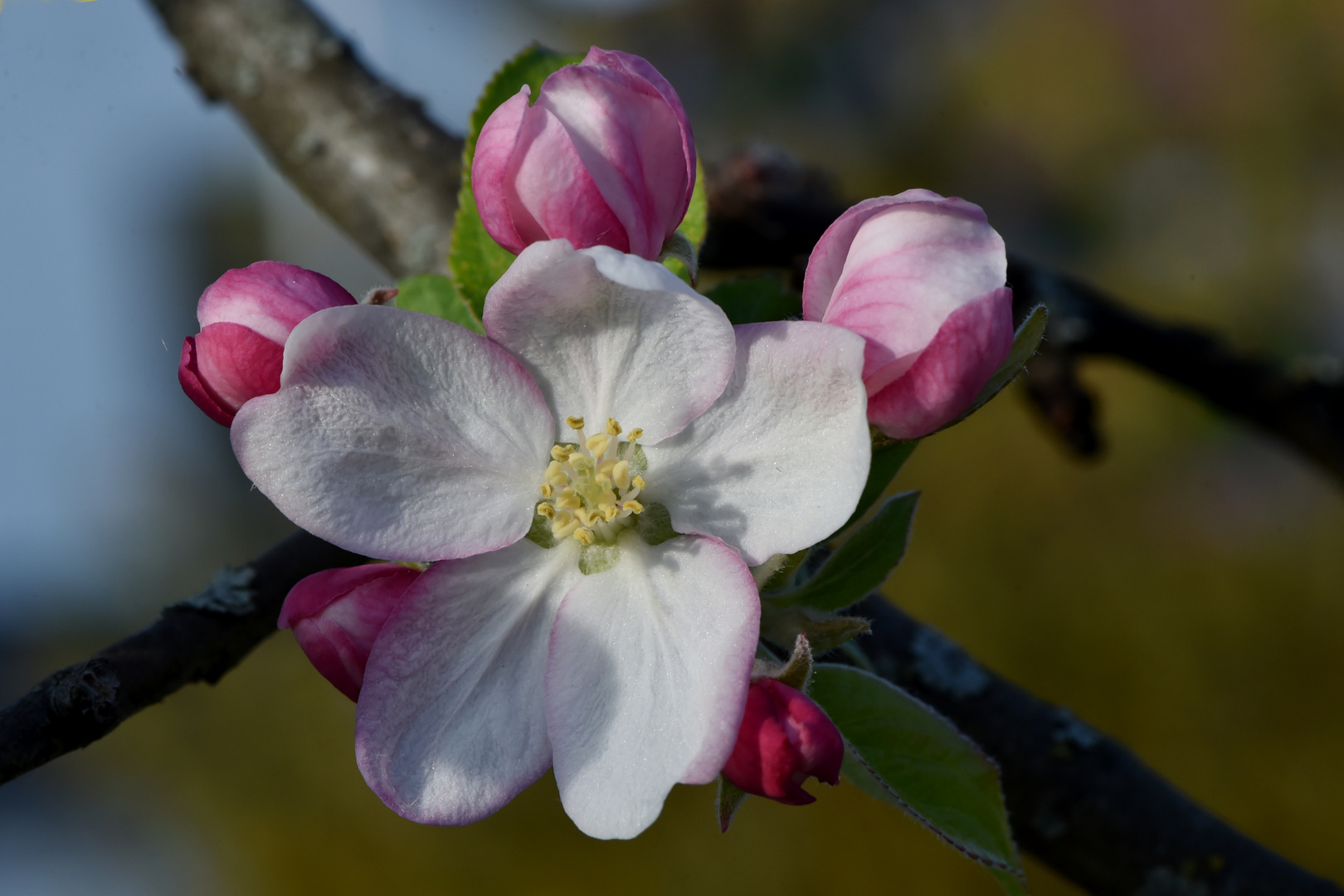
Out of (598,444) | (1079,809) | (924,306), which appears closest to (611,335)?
(598,444)

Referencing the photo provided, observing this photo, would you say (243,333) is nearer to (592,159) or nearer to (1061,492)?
(592,159)

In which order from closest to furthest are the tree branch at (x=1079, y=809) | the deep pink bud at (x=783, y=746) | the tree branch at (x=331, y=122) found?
the deep pink bud at (x=783, y=746) → the tree branch at (x=1079, y=809) → the tree branch at (x=331, y=122)

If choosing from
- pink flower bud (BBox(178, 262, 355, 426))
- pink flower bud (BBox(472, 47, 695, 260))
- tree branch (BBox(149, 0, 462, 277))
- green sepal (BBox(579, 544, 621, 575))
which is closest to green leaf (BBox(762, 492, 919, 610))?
green sepal (BBox(579, 544, 621, 575))

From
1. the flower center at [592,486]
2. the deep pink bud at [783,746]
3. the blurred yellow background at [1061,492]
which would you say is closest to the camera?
the deep pink bud at [783,746]

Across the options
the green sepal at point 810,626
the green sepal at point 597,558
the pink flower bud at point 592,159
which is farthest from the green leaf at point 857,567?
the pink flower bud at point 592,159

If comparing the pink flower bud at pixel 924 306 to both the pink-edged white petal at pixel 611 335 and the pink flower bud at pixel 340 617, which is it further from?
the pink flower bud at pixel 340 617

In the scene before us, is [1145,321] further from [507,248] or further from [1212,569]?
[1212,569]
